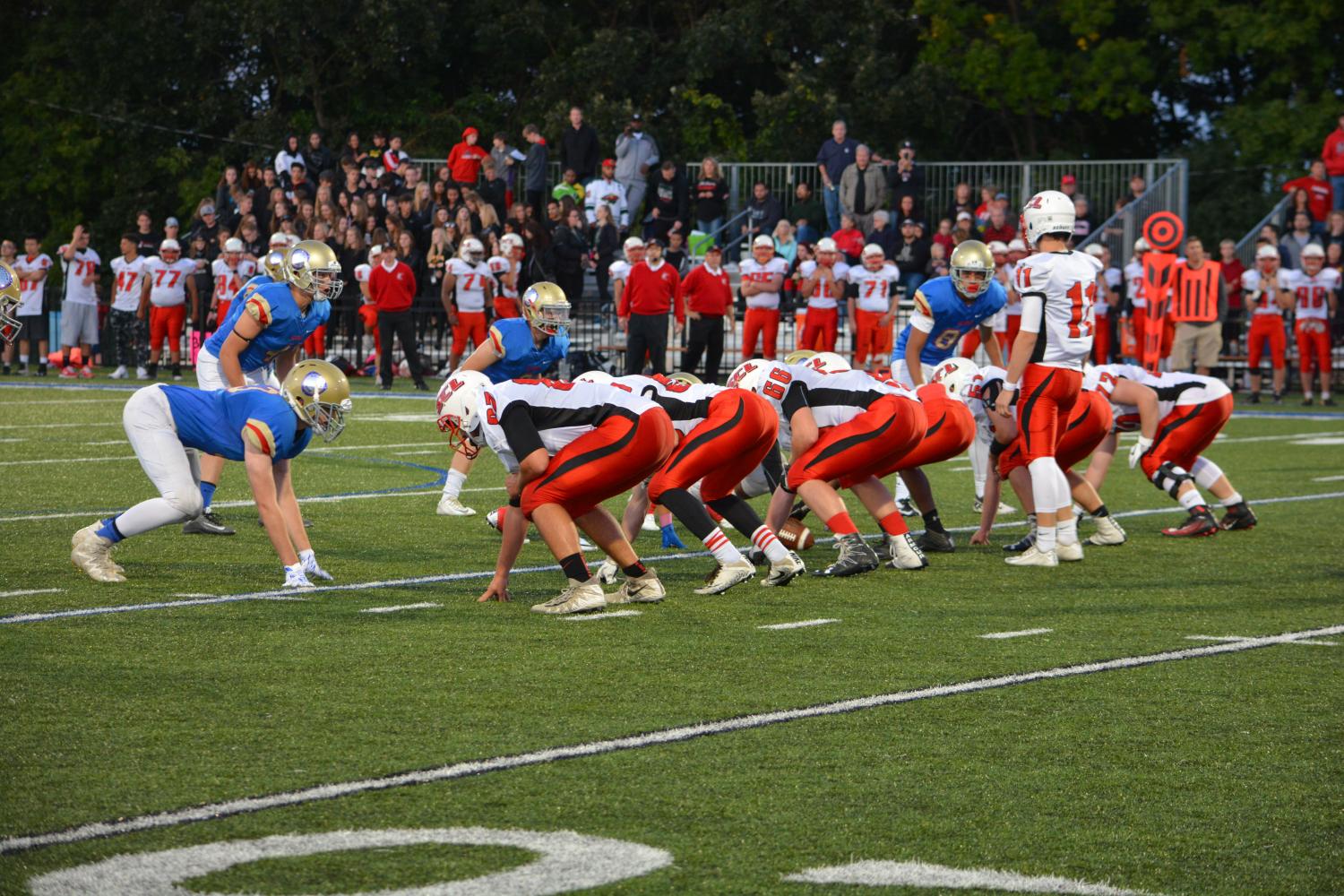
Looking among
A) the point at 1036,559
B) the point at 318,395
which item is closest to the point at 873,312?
the point at 1036,559

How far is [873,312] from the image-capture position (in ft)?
70.6

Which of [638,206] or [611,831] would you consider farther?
[638,206]

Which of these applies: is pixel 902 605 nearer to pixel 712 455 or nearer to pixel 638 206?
pixel 712 455

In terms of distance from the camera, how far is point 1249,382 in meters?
22.3

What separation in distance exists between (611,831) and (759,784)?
596 millimetres

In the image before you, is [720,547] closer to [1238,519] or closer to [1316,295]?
[1238,519]

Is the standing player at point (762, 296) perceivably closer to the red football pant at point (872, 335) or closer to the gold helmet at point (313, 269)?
the red football pant at point (872, 335)

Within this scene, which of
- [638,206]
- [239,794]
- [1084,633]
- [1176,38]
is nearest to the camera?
[239,794]

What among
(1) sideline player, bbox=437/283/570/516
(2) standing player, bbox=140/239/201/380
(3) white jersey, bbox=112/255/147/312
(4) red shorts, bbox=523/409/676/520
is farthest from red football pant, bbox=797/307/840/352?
(4) red shorts, bbox=523/409/676/520

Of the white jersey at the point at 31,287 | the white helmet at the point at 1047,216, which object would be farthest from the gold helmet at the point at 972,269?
the white jersey at the point at 31,287

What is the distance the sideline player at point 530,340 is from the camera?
31.8 ft

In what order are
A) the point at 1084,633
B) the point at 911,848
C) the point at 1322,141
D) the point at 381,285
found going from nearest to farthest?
the point at 911,848 → the point at 1084,633 → the point at 381,285 → the point at 1322,141

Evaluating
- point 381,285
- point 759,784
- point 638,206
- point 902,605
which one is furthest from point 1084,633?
point 638,206

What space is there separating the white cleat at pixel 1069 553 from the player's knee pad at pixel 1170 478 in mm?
1578
